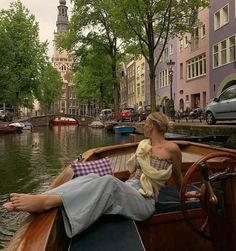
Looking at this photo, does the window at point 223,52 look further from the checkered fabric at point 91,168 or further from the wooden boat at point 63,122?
the wooden boat at point 63,122

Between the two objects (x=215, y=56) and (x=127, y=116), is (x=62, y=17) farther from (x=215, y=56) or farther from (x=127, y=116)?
(x=215, y=56)

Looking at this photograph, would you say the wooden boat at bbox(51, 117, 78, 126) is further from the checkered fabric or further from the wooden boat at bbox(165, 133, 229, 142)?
the checkered fabric

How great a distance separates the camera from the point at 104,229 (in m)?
3.09

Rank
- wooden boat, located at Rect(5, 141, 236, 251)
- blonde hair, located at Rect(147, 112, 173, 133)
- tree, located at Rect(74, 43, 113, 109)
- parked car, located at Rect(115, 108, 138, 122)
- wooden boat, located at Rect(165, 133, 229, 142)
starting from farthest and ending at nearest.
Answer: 1. tree, located at Rect(74, 43, 113, 109)
2. parked car, located at Rect(115, 108, 138, 122)
3. wooden boat, located at Rect(165, 133, 229, 142)
4. blonde hair, located at Rect(147, 112, 173, 133)
5. wooden boat, located at Rect(5, 141, 236, 251)

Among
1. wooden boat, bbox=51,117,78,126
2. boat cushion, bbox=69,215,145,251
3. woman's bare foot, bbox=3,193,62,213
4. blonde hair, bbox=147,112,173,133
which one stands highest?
wooden boat, bbox=51,117,78,126

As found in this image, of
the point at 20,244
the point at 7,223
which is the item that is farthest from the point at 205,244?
the point at 7,223

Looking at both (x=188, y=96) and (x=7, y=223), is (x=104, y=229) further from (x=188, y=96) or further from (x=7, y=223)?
(x=188, y=96)

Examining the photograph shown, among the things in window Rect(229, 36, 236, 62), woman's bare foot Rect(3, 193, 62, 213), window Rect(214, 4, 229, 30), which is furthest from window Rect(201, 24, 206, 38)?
woman's bare foot Rect(3, 193, 62, 213)

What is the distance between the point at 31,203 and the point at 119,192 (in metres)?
0.72

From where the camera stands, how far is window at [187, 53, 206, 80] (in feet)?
106

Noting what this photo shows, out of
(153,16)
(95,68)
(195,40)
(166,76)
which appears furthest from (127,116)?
(153,16)

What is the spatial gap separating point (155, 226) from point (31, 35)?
41.8 metres

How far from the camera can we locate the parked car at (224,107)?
15783 mm

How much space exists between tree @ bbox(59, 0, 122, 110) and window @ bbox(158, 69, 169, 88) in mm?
6367
